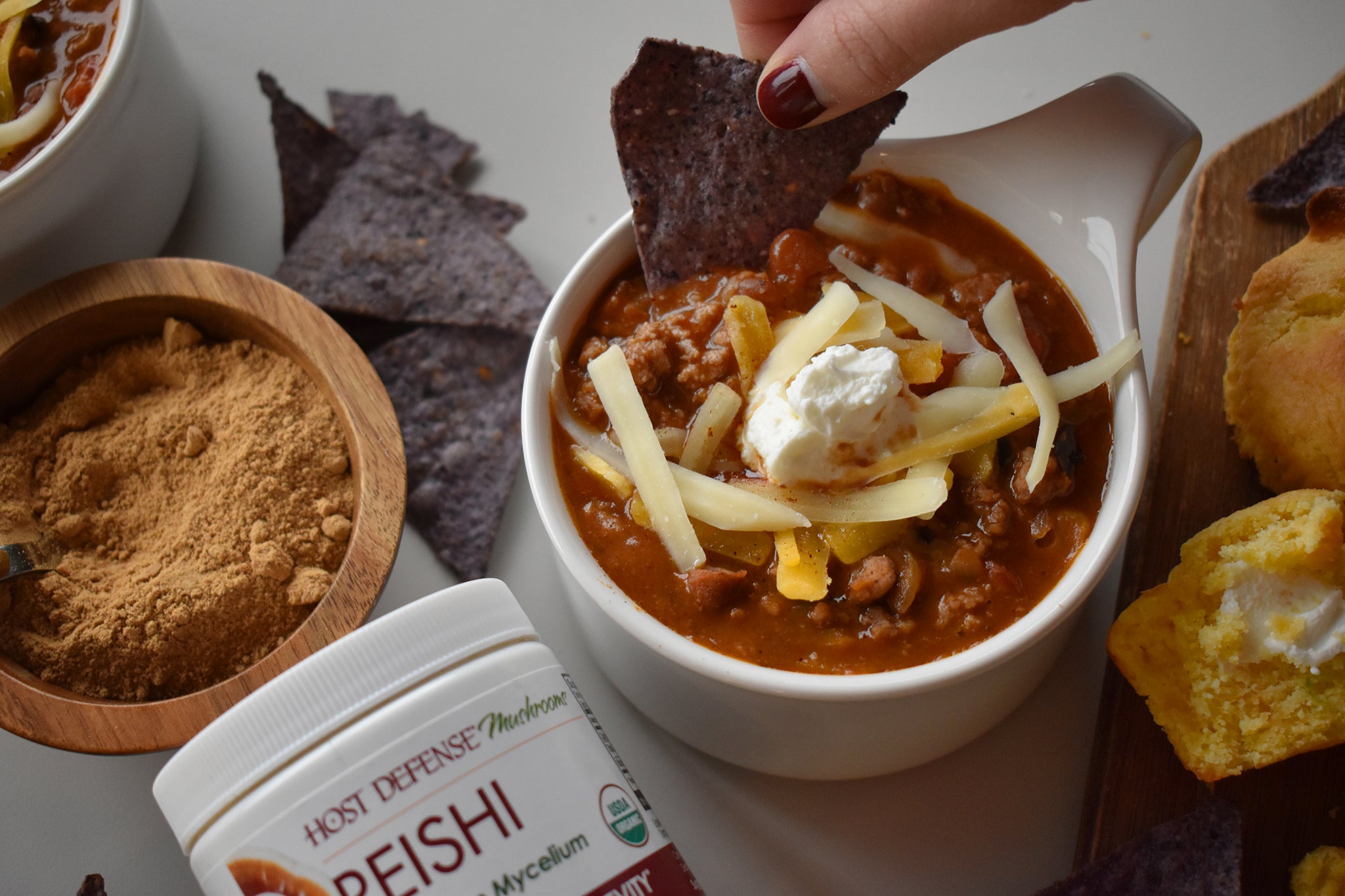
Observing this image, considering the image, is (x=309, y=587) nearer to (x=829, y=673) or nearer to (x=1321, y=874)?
(x=829, y=673)

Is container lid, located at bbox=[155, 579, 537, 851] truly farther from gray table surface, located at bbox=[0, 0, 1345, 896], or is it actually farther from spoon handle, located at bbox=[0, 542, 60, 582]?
gray table surface, located at bbox=[0, 0, 1345, 896]

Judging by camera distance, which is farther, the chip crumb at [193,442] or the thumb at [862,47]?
the chip crumb at [193,442]

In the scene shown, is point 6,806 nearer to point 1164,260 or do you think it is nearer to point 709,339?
point 709,339

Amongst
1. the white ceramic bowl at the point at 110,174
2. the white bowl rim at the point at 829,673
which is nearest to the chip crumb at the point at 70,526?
the white ceramic bowl at the point at 110,174

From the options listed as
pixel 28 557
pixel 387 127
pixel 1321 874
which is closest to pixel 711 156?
pixel 387 127

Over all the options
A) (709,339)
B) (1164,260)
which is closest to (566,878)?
(709,339)

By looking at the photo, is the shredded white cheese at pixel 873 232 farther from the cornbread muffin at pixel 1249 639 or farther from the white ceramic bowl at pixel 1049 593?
the cornbread muffin at pixel 1249 639
